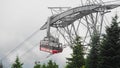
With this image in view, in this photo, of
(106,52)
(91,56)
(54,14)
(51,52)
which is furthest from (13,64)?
(106,52)

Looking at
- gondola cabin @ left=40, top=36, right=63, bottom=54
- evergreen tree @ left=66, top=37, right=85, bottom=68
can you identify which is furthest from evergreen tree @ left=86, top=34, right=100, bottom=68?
gondola cabin @ left=40, top=36, right=63, bottom=54

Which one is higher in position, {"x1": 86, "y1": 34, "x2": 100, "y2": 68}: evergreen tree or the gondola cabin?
the gondola cabin

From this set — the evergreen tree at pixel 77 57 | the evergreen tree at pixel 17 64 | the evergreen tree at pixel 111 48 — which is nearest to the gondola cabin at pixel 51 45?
the evergreen tree at pixel 17 64

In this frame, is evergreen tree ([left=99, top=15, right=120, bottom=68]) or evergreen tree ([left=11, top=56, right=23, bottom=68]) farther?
evergreen tree ([left=11, top=56, right=23, bottom=68])

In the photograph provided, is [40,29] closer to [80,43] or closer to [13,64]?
[13,64]

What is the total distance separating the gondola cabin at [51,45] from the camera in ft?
282

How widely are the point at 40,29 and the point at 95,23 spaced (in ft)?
67.1

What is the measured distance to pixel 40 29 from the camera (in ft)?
318

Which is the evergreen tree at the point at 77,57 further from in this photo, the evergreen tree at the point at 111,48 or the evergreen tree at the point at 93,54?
the evergreen tree at the point at 111,48

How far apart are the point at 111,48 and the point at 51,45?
47.0 meters

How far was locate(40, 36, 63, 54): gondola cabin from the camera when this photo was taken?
8594 cm

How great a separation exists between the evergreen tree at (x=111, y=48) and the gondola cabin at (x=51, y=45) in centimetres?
4396

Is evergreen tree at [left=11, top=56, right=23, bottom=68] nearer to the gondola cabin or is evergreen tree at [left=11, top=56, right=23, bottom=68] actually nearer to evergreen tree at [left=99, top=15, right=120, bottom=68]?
the gondola cabin

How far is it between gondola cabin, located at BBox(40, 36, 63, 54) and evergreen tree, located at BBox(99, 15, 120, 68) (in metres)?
44.0
